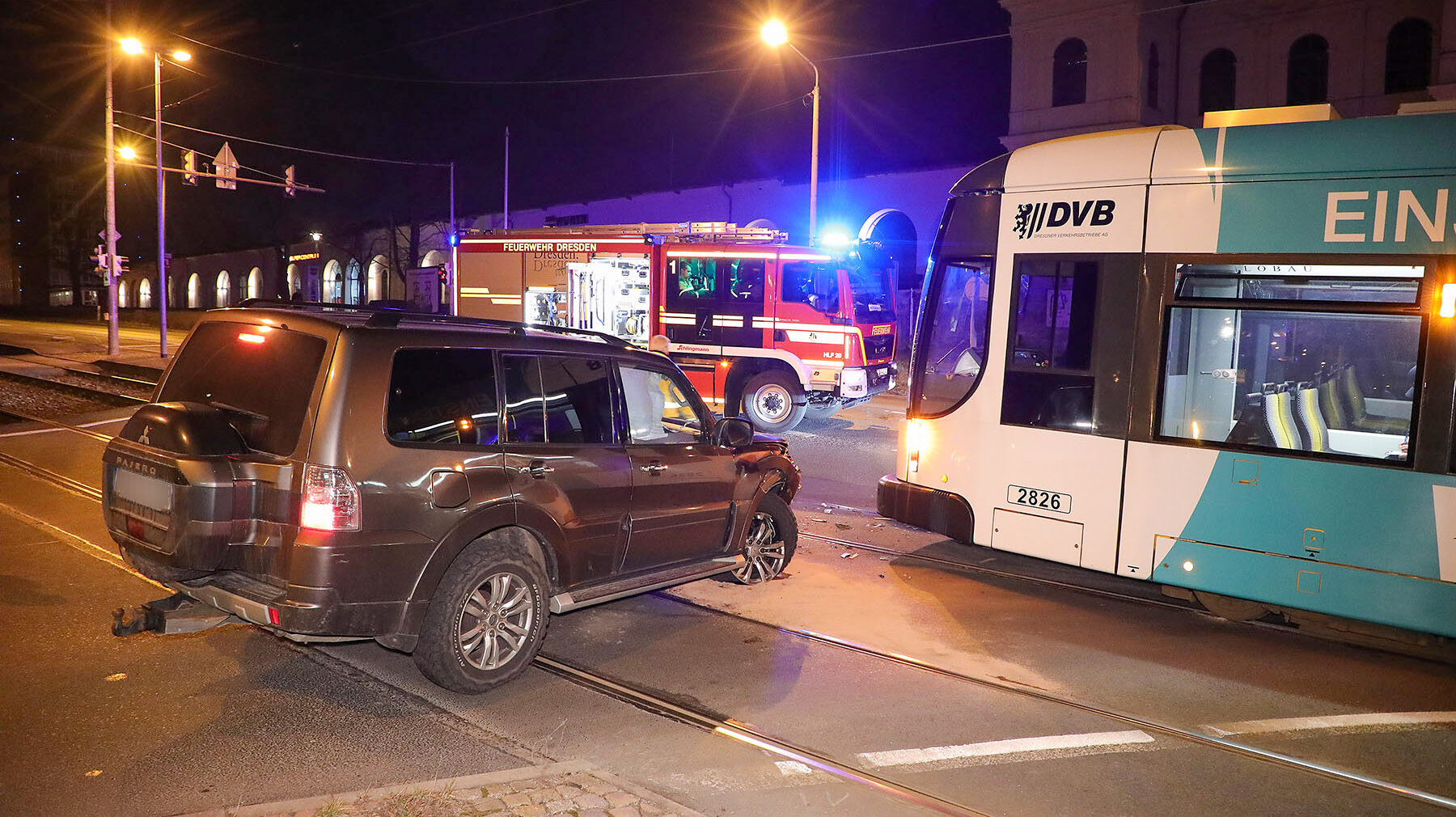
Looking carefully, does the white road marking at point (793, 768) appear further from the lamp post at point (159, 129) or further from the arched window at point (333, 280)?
the arched window at point (333, 280)

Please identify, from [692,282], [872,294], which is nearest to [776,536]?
[872,294]

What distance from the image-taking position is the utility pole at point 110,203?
86.9ft

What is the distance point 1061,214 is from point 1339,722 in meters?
3.65

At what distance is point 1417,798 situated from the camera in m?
4.31

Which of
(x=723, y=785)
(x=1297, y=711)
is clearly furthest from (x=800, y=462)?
(x=723, y=785)

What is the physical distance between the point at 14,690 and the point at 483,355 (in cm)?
284

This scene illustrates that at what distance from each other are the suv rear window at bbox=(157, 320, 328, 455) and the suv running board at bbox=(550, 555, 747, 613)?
1753mm

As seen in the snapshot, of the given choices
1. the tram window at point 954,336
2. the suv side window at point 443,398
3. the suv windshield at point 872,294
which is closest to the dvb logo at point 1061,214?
the tram window at point 954,336

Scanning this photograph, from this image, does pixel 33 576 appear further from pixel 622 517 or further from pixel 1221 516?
pixel 1221 516

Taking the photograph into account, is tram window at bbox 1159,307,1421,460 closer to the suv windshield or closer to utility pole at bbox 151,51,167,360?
the suv windshield

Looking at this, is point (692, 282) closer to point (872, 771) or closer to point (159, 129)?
point (872, 771)

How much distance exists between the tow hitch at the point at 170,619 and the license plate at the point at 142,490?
542 mm

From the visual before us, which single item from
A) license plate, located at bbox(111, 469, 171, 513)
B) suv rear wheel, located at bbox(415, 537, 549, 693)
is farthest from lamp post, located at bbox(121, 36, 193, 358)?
suv rear wheel, located at bbox(415, 537, 549, 693)

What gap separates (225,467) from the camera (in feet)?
15.1
